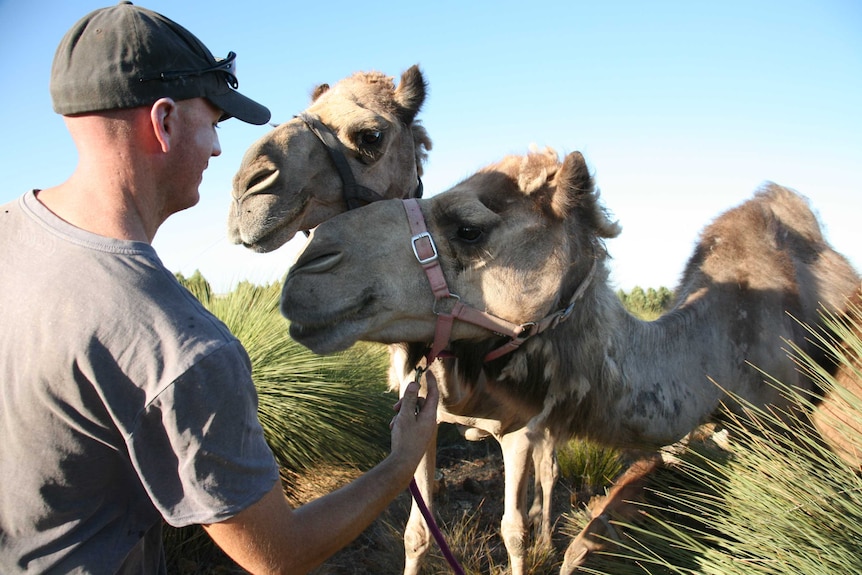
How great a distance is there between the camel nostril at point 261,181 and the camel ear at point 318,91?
4.36 feet

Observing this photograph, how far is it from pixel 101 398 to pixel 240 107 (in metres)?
0.92

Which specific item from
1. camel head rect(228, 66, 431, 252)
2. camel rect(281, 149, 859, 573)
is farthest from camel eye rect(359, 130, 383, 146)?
camel rect(281, 149, 859, 573)

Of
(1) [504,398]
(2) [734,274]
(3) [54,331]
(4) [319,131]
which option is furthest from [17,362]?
(2) [734,274]

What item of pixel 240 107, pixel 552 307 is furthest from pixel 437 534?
pixel 240 107

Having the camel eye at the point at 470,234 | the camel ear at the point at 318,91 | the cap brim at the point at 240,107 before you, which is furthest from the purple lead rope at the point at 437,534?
the camel ear at the point at 318,91

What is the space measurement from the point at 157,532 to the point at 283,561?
543mm

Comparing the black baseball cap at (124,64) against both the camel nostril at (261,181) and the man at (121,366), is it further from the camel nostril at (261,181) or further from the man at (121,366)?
the camel nostril at (261,181)

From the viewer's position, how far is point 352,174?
11.5 feet

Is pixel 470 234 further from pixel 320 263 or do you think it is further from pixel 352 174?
pixel 352 174

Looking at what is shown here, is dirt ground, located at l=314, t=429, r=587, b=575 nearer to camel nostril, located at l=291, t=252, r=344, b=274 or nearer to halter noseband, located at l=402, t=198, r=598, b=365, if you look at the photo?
halter noseband, located at l=402, t=198, r=598, b=365

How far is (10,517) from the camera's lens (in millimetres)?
1442

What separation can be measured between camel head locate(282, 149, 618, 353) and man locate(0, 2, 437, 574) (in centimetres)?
82

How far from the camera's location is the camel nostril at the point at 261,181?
3.17 meters

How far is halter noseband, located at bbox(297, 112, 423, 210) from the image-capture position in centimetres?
345
